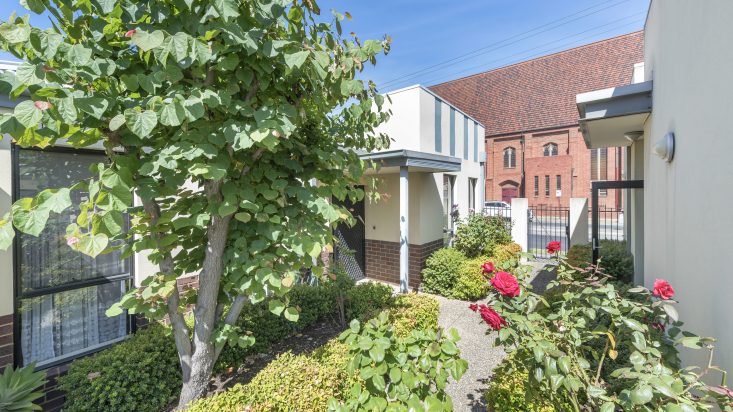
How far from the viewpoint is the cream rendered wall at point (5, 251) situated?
292cm

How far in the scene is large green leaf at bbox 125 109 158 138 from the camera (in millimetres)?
1744

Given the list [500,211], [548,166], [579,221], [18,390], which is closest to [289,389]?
[18,390]

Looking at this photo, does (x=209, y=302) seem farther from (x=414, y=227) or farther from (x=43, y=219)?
(x=414, y=227)

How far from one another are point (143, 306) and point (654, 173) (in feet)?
18.5

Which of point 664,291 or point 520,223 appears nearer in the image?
point 664,291

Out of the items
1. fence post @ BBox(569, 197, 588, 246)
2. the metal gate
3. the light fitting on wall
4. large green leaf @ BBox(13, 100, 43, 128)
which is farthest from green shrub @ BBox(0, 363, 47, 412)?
fence post @ BBox(569, 197, 588, 246)

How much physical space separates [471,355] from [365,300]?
1.68 meters

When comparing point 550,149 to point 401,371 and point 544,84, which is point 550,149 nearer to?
point 544,84

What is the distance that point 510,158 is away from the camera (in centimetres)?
2825

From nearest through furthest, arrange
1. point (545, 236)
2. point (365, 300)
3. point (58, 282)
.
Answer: point (58, 282), point (365, 300), point (545, 236)

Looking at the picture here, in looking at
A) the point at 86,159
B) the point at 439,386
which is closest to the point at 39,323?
the point at 86,159

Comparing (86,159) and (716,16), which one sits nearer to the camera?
(716,16)

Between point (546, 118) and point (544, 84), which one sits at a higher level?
point (544, 84)

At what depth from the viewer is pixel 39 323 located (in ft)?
10.5
